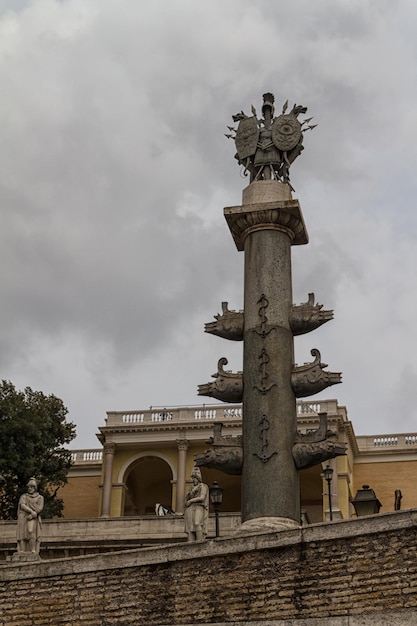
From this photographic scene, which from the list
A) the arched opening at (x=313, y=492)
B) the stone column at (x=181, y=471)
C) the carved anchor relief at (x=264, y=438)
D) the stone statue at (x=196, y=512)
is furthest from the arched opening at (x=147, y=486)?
the carved anchor relief at (x=264, y=438)

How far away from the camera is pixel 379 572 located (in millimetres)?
16469

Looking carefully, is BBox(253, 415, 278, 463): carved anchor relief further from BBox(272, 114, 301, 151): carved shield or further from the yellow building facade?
the yellow building facade

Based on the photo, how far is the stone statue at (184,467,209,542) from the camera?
22344mm

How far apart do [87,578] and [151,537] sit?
17.3 metres

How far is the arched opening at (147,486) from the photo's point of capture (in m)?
57.3

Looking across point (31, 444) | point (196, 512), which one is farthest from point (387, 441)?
point (196, 512)

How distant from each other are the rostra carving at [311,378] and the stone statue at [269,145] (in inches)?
183

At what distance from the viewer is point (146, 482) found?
194 feet

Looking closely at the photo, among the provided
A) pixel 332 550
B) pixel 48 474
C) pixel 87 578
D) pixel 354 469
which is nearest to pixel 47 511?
pixel 48 474

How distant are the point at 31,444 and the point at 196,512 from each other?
2496 centimetres

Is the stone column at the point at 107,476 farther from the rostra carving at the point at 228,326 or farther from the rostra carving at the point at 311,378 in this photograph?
the rostra carving at the point at 311,378

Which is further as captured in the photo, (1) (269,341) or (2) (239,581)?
(1) (269,341)

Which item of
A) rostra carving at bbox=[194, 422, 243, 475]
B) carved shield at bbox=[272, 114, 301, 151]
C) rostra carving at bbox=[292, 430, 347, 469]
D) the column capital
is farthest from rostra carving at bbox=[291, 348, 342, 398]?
carved shield at bbox=[272, 114, 301, 151]

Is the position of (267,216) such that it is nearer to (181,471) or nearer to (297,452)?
(297,452)
